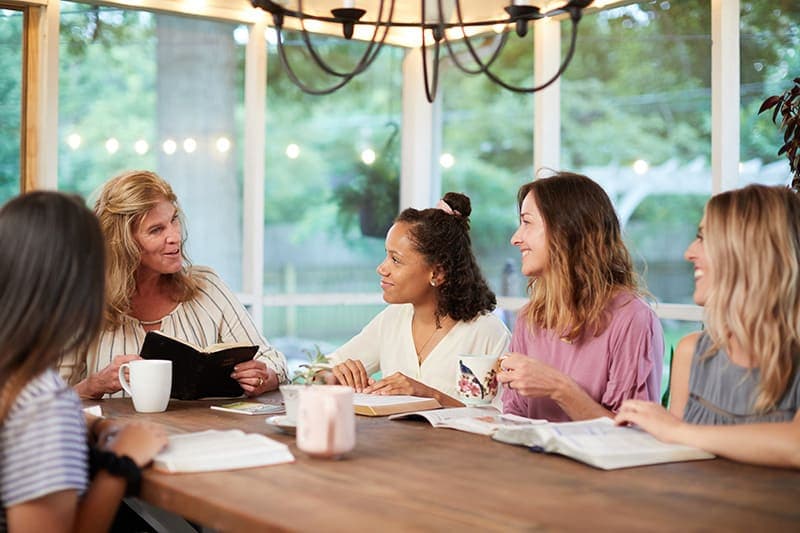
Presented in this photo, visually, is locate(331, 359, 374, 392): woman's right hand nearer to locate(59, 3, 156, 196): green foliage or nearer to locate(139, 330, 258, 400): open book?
locate(139, 330, 258, 400): open book

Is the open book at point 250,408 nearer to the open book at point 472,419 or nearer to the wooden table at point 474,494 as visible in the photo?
the open book at point 472,419

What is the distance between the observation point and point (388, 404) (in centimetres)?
227

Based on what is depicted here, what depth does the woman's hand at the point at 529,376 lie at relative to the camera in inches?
85.2

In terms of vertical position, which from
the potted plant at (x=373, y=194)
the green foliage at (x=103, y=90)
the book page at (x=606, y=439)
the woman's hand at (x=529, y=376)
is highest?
the green foliage at (x=103, y=90)

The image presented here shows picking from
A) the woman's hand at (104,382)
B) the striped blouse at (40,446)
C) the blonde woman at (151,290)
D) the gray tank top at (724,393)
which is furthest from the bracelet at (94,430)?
the gray tank top at (724,393)

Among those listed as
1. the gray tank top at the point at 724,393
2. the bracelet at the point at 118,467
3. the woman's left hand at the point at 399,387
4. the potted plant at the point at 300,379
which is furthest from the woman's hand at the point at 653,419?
the bracelet at the point at 118,467

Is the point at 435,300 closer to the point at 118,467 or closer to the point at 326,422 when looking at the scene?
the point at 326,422

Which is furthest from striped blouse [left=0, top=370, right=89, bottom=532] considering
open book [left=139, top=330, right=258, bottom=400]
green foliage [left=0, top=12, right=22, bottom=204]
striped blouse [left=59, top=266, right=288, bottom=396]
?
green foliage [left=0, top=12, right=22, bottom=204]

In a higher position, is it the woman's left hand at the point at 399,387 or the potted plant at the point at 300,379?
the potted plant at the point at 300,379

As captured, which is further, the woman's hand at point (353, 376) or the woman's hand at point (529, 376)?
the woman's hand at point (353, 376)

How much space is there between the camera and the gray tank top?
1771 mm

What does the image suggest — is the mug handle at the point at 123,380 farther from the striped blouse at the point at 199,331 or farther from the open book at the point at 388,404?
the open book at the point at 388,404

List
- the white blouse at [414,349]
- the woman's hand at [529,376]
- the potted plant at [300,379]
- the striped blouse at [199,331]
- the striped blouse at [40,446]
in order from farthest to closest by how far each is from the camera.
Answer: the white blouse at [414,349] < the striped blouse at [199,331] < the woman's hand at [529,376] < the potted plant at [300,379] < the striped blouse at [40,446]

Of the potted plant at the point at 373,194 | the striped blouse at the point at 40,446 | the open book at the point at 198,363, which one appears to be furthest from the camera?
the potted plant at the point at 373,194
